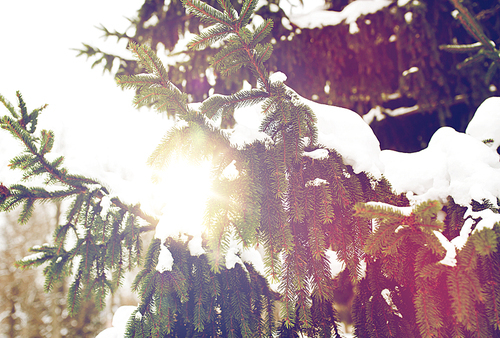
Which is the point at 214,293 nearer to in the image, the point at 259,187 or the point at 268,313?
the point at 268,313

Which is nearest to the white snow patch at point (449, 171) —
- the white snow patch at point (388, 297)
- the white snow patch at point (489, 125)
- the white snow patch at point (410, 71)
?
the white snow patch at point (489, 125)

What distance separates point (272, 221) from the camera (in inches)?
44.2

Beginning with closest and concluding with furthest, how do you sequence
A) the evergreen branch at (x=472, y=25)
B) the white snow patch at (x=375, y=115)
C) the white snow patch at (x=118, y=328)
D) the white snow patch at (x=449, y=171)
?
the white snow patch at (x=449, y=171) < the white snow patch at (x=118, y=328) < the evergreen branch at (x=472, y=25) < the white snow patch at (x=375, y=115)

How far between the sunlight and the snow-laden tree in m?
0.01

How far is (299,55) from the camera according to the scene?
3.52 m

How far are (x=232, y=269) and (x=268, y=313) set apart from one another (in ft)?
1.04

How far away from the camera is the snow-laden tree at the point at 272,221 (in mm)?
975

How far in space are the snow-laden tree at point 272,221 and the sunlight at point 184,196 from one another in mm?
12

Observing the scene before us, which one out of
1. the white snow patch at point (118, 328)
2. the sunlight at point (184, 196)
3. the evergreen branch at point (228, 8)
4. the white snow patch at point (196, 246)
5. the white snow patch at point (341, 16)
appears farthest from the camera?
the white snow patch at point (341, 16)

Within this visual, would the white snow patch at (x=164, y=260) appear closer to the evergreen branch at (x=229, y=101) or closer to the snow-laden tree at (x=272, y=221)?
the snow-laden tree at (x=272, y=221)

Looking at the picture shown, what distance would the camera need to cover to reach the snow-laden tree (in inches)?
38.4

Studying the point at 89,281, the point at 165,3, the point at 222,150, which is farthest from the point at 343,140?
the point at 165,3

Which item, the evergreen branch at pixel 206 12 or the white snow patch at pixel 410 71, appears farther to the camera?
the white snow patch at pixel 410 71

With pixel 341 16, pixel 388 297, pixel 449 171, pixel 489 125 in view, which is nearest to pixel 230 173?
pixel 388 297
